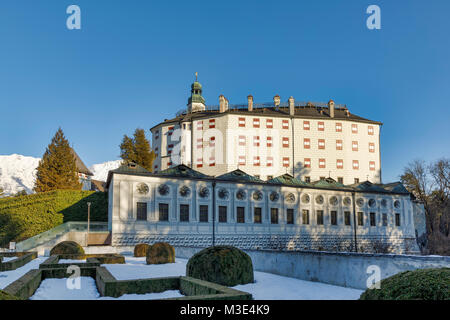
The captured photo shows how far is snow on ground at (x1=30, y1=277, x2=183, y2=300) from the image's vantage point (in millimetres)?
10391

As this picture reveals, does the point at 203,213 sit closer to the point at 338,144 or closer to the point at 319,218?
the point at 319,218

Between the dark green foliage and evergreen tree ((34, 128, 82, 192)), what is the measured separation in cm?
782

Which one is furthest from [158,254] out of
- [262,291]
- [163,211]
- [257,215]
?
[257,215]

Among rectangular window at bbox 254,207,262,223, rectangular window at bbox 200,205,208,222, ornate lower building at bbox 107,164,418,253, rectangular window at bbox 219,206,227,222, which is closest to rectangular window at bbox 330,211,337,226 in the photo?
ornate lower building at bbox 107,164,418,253

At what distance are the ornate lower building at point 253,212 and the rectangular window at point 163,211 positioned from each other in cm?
9

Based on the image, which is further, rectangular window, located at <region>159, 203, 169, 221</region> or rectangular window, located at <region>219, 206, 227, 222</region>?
rectangular window, located at <region>219, 206, 227, 222</region>

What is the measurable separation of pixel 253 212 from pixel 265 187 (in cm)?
300

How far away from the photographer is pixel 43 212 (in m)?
40.9

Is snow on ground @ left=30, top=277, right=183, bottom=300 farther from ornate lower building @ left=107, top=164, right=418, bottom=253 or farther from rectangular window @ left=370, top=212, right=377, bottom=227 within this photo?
rectangular window @ left=370, top=212, right=377, bottom=227

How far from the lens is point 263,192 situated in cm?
4112

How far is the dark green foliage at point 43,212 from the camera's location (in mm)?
40312
